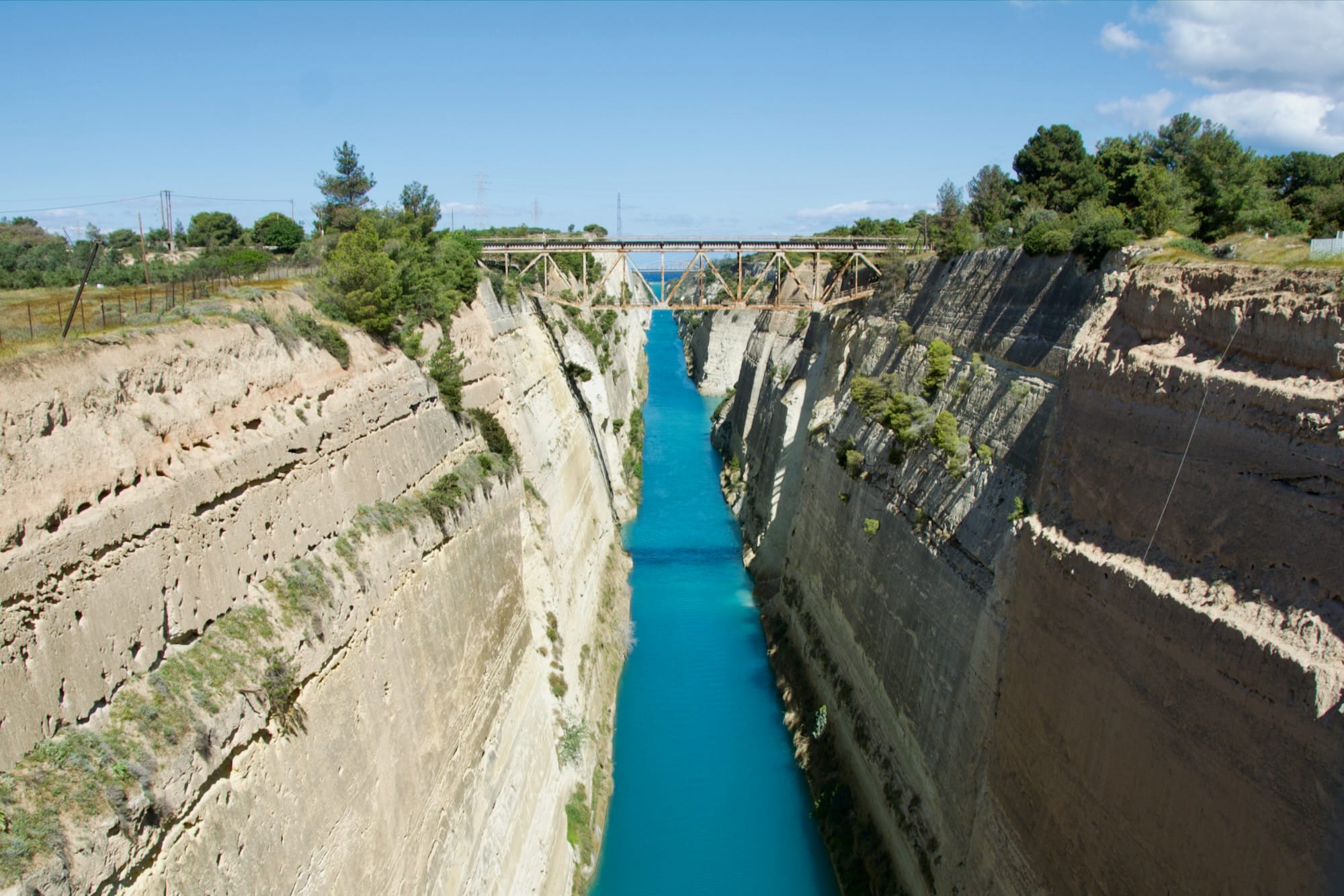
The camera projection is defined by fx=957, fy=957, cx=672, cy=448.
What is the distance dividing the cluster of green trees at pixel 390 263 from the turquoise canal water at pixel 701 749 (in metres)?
8.76

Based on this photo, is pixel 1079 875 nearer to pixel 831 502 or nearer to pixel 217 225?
pixel 831 502

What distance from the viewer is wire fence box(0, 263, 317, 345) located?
9828 millimetres

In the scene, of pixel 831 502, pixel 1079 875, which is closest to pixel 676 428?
pixel 831 502

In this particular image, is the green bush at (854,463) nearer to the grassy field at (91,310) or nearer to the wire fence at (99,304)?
the wire fence at (99,304)

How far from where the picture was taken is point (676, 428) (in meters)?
50.9

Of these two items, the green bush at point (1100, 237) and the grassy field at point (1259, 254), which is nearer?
the grassy field at point (1259, 254)

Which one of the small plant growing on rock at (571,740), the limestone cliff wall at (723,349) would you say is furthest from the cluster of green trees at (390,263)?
the limestone cliff wall at (723,349)

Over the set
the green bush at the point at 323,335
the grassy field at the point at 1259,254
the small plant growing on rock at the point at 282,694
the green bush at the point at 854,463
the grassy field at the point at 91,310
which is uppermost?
the grassy field at the point at 1259,254

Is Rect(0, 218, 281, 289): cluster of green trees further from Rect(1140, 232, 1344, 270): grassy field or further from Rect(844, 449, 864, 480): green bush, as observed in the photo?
Rect(1140, 232, 1344, 270): grassy field

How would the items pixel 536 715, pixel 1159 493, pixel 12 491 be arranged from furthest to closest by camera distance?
pixel 536 715, pixel 1159 493, pixel 12 491

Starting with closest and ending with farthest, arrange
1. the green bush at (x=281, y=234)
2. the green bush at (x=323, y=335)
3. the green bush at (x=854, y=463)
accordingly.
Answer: the green bush at (x=323, y=335), the green bush at (x=854, y=463), the green bush at (x=281, y=234)

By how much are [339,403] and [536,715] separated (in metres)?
6.95

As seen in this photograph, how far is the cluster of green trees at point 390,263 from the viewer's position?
1452cm

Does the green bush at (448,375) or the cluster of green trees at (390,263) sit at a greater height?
the cluster of green trees at (390,263)
